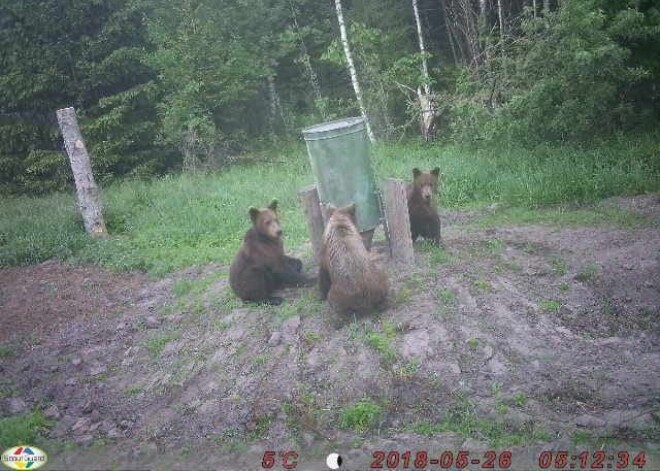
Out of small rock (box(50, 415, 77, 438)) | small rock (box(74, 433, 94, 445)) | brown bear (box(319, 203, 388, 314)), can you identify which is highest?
brown bear (box(319, 203, 388, 314))

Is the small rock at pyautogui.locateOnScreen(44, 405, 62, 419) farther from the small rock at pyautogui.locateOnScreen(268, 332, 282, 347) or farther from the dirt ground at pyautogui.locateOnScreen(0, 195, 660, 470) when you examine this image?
the small rock at pyautogui.locateOnScreen(268, 332, 282, 347)

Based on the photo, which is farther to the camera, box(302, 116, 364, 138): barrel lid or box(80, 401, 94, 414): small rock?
box(302, 116, 364, 138): barrel lid

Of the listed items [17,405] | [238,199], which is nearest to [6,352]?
[17,405]

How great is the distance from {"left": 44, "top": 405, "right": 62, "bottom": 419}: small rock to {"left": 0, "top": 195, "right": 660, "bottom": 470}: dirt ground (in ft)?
0.08

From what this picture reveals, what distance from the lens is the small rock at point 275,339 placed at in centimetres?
663

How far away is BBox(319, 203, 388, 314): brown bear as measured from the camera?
21.3 ft

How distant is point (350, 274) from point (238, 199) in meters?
7.56

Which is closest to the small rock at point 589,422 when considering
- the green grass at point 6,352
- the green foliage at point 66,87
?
the green grass at point 6,352

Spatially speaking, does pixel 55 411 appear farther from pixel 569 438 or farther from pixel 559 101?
pixel 559 101

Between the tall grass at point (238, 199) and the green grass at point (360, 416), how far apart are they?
5.32 meters

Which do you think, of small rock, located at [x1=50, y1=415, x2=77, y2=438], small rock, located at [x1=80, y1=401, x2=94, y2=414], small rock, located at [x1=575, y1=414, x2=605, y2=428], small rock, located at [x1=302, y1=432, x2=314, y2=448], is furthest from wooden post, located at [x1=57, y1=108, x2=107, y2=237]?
small rock, located at [x1=575, y1=414, x2=605, y2=428]

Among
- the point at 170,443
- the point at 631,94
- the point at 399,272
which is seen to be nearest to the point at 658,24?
the point at 631,94

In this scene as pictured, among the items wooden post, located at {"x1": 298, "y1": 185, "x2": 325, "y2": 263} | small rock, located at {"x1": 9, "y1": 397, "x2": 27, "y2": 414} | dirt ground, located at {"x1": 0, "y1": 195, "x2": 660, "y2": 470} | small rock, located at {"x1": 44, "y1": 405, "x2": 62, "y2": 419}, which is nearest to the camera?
dirt ground, located at {"x1": 0, "y1": 195, "x2": 660, "y2": 470}

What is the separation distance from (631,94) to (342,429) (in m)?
12.2
